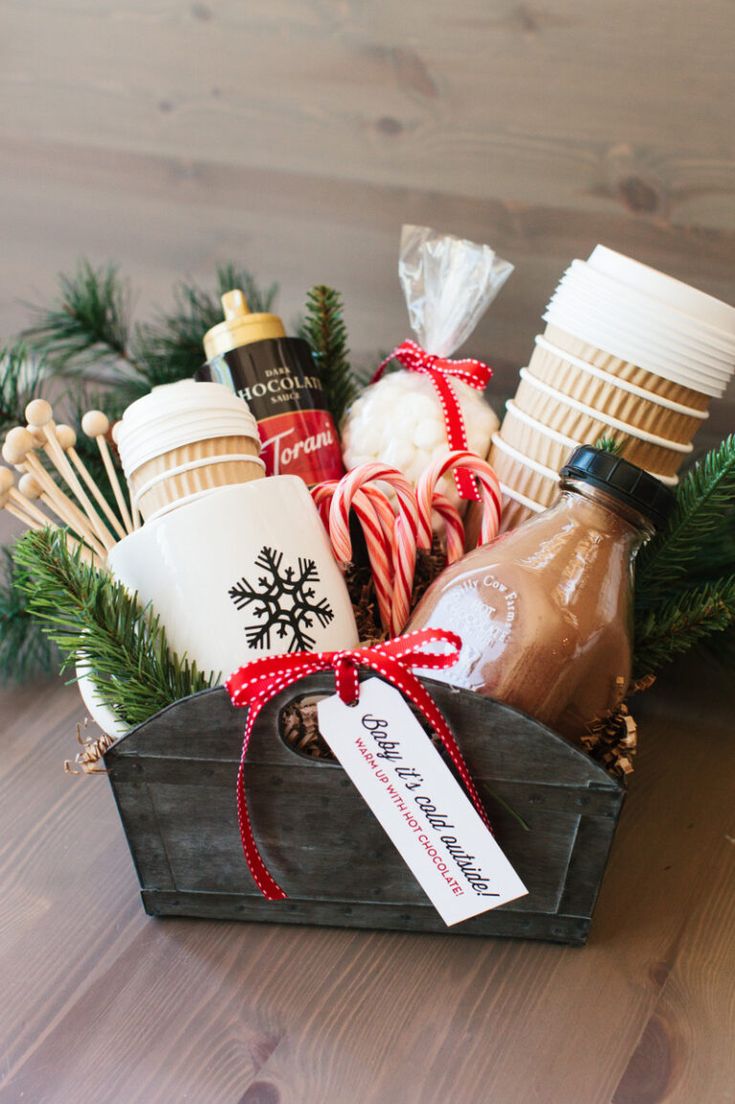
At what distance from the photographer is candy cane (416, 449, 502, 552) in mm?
727

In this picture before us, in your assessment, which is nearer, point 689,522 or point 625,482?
point 625,482

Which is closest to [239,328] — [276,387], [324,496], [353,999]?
[276,387]

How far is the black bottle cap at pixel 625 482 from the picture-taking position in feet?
1.97

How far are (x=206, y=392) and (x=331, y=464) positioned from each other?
0.60 ft

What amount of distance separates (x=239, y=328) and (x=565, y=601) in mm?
389

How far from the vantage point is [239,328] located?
83 cm

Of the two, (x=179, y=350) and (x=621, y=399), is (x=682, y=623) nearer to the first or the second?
(x=621, y=399)

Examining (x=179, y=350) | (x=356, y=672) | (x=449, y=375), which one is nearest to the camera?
(x=356, y=672)

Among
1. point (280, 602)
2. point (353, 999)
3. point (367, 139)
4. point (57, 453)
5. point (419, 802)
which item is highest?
point (367, 139)

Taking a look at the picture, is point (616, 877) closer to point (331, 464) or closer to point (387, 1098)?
point (387, 1098)

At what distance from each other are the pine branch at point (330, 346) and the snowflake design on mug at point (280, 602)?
0.96 ft

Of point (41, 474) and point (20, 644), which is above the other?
point (41, 474)

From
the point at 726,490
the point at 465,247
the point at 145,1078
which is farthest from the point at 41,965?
the point at 465,247

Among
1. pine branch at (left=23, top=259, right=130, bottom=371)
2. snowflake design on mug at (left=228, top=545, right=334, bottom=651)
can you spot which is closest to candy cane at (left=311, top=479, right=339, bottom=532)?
snowflake design on mug at (left=228, top=545, right=334, bottom=651)
